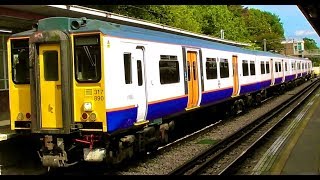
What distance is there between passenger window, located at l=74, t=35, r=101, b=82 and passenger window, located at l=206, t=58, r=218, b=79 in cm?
672

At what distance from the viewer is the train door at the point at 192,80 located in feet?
42.8

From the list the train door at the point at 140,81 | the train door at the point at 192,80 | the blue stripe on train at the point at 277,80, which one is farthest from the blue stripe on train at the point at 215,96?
the blue stripe on train at the point at 277,80

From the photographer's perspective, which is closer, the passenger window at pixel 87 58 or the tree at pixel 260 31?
the passenger window at pixel 87 58

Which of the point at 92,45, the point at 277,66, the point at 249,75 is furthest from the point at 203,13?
the point at 92,45

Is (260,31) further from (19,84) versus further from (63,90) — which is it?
(63,90)

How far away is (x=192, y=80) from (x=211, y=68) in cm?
217

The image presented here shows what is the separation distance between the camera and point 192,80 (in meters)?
13.2

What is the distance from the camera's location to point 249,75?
848 inches

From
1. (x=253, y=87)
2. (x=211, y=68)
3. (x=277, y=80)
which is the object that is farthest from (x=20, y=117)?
(x=277, y=80)

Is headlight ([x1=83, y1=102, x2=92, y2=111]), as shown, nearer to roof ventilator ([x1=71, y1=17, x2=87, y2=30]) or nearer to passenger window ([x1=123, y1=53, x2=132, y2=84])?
passenger window ([x1=123, y1=53, x2=132, y2=84])

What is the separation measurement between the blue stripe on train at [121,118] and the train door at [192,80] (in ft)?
12.5

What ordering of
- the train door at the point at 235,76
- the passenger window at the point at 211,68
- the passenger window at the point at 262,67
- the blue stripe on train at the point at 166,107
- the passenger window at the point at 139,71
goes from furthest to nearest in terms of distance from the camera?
the passenger window at the point at 262,67
the train door at the point at 235,76
the passenger window at the point at 211,68
the blue stripe on train at the point at 166,107
the passenger window at the point at 139,71

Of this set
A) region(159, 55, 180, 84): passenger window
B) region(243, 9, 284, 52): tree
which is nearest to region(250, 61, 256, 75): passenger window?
region(159, 55, 180, 84): passenger window

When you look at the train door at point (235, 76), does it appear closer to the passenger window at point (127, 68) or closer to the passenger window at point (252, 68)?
the passenger window at point (252, 68)
